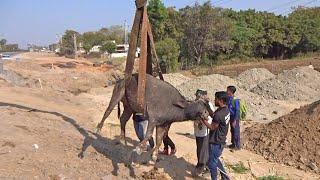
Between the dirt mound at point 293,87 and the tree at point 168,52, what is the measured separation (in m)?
12.9

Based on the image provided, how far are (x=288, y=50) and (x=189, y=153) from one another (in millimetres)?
42204

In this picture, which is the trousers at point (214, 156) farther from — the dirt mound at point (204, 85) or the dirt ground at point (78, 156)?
the dirt mound at point (204, 85)

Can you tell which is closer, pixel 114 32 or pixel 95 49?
pixel 95 49

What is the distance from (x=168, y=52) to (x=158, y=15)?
5942 mm

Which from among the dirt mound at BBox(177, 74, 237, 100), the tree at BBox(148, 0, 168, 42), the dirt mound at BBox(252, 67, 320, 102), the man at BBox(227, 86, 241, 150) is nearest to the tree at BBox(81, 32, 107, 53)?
the tree at BBox(148, 0, 168, 42)

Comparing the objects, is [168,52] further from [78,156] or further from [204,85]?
[78,156]

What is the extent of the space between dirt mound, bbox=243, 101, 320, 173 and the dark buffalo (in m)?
4.10

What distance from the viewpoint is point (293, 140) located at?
10.9 metres

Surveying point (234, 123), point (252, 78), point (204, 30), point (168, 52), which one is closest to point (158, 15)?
point (204, 30)

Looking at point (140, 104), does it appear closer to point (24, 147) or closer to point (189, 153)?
point (24, 147)

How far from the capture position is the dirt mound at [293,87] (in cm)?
2328

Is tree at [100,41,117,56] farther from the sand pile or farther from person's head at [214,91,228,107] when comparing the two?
person's head at [214,91,228,107]

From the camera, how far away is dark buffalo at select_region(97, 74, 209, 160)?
6.86 meters

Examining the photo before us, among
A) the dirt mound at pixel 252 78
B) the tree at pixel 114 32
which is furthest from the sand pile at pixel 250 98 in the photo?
the tree at pixel 114 32
